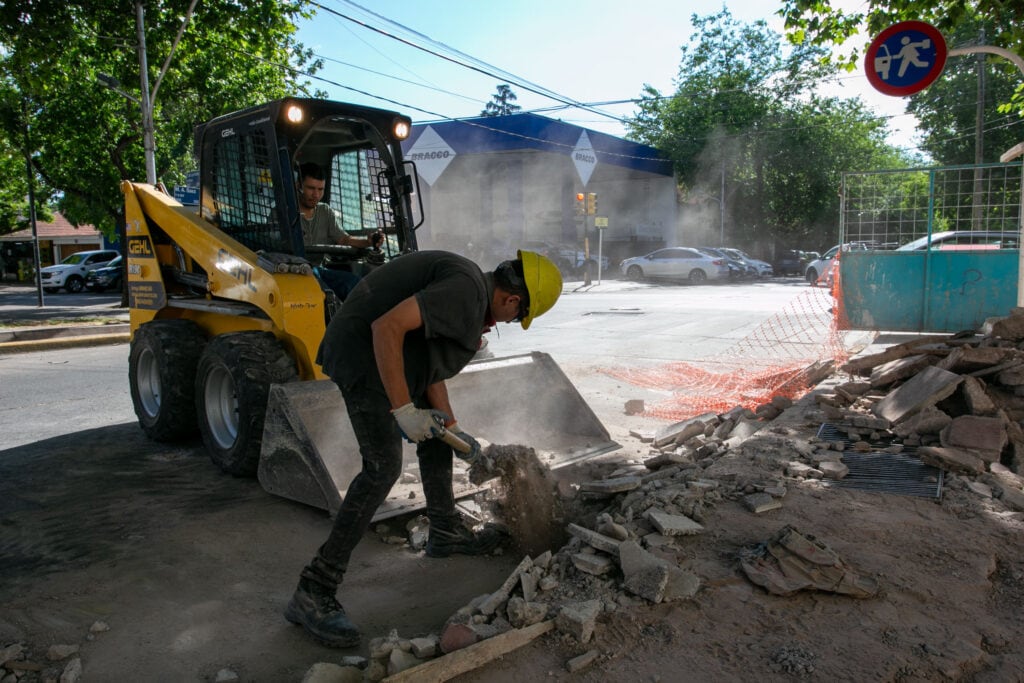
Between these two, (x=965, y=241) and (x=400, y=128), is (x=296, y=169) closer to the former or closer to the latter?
(x=400, y=128)

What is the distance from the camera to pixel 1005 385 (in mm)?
5004

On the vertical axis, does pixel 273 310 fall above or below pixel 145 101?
below

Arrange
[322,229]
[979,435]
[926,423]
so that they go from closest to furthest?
[979,435] < [926,423] < [322,229]

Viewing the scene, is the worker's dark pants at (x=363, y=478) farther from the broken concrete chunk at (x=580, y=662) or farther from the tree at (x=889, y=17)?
the tree at (x=889, y=17)

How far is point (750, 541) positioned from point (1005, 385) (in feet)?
9.46

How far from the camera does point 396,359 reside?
113 inches

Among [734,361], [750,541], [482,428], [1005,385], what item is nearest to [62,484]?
[482,428]

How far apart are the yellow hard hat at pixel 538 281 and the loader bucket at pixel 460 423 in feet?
4.79

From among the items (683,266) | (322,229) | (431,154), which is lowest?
(683,266)

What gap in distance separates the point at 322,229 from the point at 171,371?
149 centimetres

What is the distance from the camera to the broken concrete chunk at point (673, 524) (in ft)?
10.8

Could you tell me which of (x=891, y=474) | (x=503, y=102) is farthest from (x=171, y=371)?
(x=503, y=102)

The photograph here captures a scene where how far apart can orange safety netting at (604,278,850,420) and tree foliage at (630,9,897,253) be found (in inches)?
1145

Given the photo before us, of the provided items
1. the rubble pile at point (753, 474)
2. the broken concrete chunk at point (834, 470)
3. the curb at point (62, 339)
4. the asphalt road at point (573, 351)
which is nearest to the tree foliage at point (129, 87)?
the asphalt road at point (573, 351)
